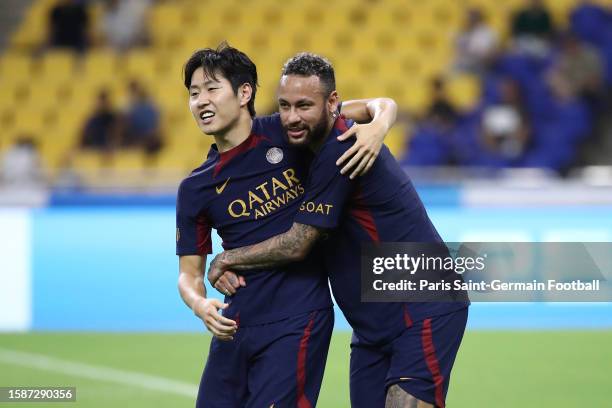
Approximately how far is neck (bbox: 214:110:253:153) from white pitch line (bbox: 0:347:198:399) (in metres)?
2.98

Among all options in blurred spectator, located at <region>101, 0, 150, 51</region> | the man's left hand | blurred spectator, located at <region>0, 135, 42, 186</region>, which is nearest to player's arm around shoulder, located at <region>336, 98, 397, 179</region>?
the man's left hand

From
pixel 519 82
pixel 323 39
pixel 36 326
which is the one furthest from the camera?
pixel 323 39

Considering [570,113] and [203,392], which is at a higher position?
[570,113]

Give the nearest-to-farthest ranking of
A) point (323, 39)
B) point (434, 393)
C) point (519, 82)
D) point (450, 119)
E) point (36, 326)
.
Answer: point (434, 393) < point (36, 326) < point (450, 119) < point (519, 82) < point (323, 39)

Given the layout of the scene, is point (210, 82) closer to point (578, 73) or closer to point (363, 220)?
point (363, 220)

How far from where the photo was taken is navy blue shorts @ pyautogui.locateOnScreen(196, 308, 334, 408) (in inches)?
172

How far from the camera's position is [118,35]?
15320 mm

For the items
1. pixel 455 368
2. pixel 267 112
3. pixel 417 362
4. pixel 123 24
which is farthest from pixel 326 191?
pixel 123 24

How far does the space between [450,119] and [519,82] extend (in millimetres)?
1330

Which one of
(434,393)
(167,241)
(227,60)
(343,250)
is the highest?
(167,241)

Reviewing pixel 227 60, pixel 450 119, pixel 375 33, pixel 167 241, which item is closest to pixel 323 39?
pixel 375 33

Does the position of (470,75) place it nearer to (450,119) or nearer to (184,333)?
(450,119)

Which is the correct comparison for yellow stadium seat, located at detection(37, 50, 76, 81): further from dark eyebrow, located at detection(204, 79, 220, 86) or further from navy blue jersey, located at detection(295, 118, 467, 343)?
navy blue jersey, located at detection(295, 118, 467, 343)

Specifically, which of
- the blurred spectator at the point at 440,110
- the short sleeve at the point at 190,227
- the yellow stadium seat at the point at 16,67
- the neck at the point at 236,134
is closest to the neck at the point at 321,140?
the neck at the point at 236,134
